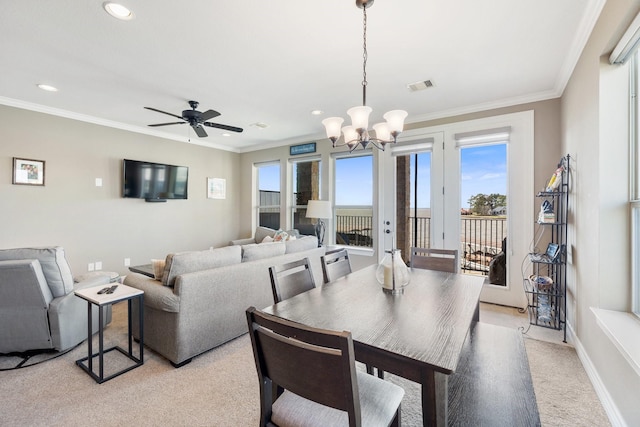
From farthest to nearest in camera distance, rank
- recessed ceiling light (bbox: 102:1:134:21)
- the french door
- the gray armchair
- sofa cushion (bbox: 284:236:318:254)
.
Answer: the french door, sofa cushion (bbox: 284:236:318:254), the gray armchair, recessed ceiling light (bbox: 102:1:134:21)

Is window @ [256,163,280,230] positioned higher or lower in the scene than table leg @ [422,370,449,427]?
higher

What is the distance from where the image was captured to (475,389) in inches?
54.4

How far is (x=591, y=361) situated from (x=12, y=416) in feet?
12.7

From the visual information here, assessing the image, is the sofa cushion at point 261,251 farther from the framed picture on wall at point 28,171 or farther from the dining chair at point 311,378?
the framed picture on wall at point 28,171

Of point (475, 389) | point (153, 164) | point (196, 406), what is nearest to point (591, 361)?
point (475, 389)

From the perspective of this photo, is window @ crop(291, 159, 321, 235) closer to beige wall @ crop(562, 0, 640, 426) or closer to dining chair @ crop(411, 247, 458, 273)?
dining chair @ crop(411, 247, 458, 273)

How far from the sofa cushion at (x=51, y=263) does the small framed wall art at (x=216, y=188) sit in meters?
3.65

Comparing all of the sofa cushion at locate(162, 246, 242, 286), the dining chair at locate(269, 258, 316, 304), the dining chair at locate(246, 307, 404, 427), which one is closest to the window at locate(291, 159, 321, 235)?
the sofa cushion at locate(162, 246, 242, 286)

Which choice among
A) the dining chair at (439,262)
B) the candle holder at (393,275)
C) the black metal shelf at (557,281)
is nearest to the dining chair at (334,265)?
the candle holder at (393,275)

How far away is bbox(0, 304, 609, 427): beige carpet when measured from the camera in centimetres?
171

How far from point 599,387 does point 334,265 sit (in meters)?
1.93

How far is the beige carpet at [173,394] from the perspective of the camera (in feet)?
5.63

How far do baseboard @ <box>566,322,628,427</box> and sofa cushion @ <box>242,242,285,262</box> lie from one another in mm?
2726

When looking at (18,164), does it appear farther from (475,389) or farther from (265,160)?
(475,389)
